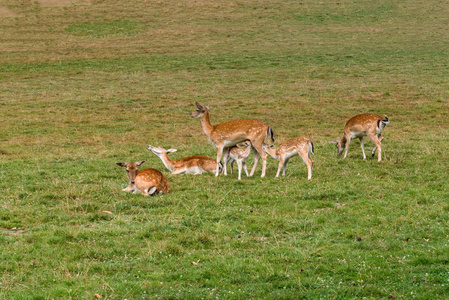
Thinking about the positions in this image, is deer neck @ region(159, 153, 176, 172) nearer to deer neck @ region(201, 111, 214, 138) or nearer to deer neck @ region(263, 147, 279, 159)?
deer neck @ region(201, 111, 214, 138)

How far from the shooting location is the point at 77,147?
18250 millimetres

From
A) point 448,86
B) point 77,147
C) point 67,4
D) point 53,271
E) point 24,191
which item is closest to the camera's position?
point 53,271

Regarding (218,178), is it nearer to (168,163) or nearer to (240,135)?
(240,135)

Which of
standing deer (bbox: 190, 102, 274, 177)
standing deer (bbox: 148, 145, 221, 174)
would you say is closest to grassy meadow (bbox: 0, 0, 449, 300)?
standing deer (bbox: 148, 145, 221, 174)

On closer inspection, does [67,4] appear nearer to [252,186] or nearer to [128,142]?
[128,142]

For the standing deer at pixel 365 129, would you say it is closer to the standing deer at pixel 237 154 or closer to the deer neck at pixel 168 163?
the standing deer at pixel 237 154

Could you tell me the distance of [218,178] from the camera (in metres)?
13.2

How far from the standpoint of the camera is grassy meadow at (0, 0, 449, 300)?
23.7ft

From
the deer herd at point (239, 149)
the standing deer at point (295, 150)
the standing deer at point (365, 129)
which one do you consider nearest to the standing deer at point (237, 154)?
the deer herd at point (239, 149)

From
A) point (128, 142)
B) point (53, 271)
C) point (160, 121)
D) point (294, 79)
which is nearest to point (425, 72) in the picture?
point (294, 79)

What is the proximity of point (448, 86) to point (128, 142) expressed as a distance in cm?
1998

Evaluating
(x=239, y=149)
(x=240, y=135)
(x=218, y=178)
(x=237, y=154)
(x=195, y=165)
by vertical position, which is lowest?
(x=218, y=178)

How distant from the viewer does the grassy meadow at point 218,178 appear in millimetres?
7223

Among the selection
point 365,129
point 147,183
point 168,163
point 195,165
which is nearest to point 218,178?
point 195,165
